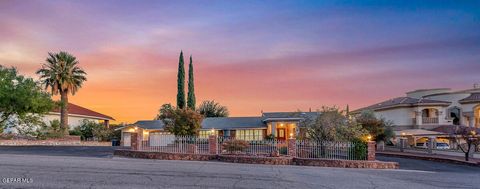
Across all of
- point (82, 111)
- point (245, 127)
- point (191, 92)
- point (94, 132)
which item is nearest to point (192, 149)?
point (245, 127)

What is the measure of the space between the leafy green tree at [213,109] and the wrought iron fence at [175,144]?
142ft

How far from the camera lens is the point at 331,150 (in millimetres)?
25047

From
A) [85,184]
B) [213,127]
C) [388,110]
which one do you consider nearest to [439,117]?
[388,110]

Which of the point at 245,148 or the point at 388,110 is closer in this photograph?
the point at 245,148

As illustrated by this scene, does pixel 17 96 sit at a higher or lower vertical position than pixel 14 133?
higher

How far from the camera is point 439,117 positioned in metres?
51.2

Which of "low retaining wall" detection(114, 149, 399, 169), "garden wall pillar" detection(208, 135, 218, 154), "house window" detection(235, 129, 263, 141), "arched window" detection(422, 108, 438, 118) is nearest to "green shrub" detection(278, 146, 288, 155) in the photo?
"low retaining wall" detection(114, 149, 399, 169)

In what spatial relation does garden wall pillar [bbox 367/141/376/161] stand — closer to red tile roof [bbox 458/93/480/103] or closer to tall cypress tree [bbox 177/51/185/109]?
tall cypress tree [bbox 177/51/185/109]

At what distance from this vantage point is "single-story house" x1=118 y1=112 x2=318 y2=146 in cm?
5028

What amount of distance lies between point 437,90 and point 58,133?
49129mm

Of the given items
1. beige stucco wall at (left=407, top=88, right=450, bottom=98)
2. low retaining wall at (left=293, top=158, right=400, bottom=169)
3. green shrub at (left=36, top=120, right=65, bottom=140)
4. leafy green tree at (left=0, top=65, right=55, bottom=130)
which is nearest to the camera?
low retaining wall at (left=293, top=158, right=400, bottom=169)

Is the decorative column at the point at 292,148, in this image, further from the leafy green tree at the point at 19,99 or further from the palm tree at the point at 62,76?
the palm tree at the point at 62,76

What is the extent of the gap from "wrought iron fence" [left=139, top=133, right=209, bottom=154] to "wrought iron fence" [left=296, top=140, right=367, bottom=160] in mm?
6145

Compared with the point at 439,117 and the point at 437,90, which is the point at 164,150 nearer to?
the point at 439,117
